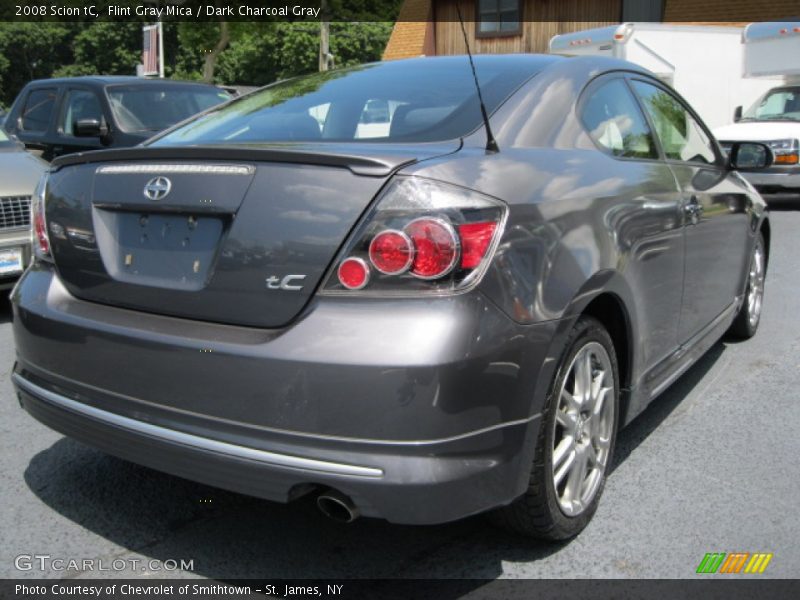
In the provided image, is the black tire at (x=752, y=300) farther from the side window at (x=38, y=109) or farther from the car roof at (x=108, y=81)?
the side window at (x=38, y=109)

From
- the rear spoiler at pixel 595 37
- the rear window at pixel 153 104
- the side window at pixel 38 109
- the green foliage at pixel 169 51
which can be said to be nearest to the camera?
the rear window at pixel 153 104

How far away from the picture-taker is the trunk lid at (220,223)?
2316mm

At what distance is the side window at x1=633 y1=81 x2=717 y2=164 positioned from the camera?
12.5ft

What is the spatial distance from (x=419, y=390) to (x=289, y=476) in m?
0.42

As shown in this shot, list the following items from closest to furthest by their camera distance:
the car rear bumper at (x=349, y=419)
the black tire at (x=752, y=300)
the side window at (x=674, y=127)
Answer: the car rear bumper at (x=349, y=419) → the side window at (x=674, y=127) → the black tire at (x=752, y=300)

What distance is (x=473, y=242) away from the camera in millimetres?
2295

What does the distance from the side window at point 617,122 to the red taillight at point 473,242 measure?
40.9 inches

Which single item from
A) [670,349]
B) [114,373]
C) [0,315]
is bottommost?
[0,315]

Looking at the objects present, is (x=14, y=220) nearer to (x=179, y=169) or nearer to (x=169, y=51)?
(x=179, y=169)

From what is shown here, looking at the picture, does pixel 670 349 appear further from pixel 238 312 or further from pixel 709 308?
pixel 238 312

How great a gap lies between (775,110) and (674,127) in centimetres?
1026

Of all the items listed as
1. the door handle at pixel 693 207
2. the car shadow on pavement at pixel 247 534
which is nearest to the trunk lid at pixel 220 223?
the car shadow on pavement at pixel 247 534

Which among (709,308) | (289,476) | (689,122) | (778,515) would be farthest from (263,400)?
(689,122)

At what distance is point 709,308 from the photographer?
4059 mm
